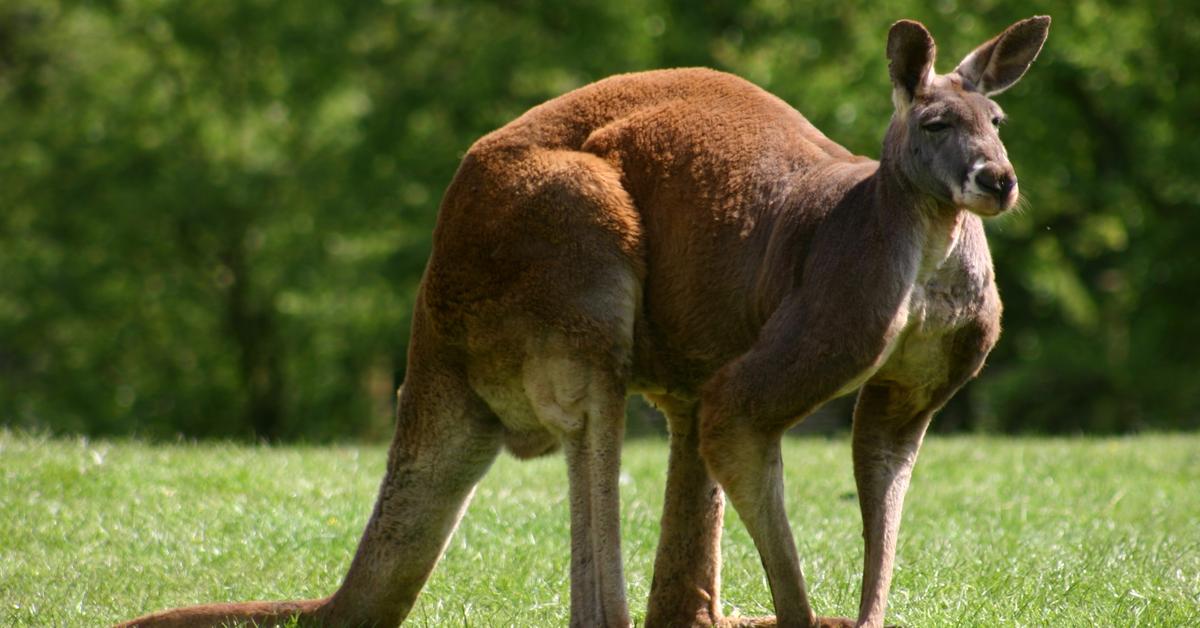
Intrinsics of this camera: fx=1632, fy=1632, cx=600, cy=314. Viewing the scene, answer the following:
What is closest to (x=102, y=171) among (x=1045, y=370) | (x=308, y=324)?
(x=308, y=324)

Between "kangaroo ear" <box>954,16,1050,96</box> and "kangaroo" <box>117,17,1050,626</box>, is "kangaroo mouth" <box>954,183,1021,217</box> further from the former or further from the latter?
"kangaroo ear" <box>954,16,1050,96</box>

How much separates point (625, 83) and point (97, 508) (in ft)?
13.0

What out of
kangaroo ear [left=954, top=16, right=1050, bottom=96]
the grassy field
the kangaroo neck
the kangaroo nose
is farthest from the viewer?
A: the grassy field

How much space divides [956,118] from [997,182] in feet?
0.99

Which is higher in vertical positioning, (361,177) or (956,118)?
(956,118)

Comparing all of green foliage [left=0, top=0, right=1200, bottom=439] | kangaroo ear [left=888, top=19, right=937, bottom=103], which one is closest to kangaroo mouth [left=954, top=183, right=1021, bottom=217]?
kangaroo ear [left=888, top=19, right=937, bottom=103]

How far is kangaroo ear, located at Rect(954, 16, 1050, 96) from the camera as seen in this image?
533cm

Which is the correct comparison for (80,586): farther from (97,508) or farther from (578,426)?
(578,426)

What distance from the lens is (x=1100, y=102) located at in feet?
74.9

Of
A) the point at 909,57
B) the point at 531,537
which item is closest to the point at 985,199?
the point at 909,57

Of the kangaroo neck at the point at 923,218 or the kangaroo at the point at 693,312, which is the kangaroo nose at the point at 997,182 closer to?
the kangaroo at the point at 693,312

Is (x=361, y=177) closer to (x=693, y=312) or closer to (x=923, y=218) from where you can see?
(x=693, y=312)

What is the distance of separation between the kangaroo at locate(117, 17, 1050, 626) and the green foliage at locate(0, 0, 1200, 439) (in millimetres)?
13800

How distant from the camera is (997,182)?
4.88 meters
